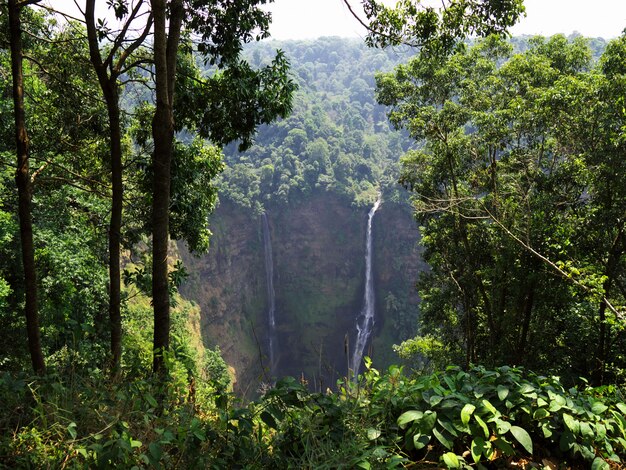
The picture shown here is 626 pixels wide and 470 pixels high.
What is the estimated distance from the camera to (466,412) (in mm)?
2059

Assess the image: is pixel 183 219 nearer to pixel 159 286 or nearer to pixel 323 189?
pixel 159 286

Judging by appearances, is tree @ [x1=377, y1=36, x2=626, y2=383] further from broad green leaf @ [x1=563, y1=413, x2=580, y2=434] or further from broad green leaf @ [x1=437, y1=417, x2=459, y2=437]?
broad green leaf @ [x1=437, y1=417, x2=459, y2=437]

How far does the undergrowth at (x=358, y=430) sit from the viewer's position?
2074 mm

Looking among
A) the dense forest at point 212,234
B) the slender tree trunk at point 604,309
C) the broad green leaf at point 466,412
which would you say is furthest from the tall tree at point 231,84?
the slender tree trunk at point 604,309

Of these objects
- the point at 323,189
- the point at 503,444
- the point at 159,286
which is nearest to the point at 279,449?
the point at 503,444

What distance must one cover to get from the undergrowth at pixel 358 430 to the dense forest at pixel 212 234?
0.05ft

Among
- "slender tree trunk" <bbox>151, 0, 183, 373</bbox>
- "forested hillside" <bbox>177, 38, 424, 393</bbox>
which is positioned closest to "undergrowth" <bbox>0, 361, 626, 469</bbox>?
"slender tree trunk" <bbox>151, 0, 183, 373</bbox>

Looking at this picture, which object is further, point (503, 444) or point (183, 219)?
point (183, 219)

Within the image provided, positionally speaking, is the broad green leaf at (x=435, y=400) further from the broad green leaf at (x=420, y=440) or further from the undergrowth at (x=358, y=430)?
the broad green leaf at (x=420, y=440)

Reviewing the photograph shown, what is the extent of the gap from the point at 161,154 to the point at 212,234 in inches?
172

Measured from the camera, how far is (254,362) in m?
42.5

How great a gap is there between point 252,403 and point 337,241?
1898 inches

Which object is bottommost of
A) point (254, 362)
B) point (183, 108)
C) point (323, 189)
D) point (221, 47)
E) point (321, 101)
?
point (254, 362)

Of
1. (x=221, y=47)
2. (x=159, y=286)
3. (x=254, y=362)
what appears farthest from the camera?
(x=254, y=362)
